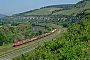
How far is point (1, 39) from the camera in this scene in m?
134

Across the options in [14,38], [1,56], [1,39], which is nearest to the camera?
[1,56]

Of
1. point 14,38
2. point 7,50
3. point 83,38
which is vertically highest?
point 83,38

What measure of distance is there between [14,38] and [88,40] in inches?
3561

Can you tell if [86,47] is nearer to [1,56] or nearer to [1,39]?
[1,56]

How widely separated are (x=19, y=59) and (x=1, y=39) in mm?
84393

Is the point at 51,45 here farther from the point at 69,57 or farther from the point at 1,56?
the point at 1,56

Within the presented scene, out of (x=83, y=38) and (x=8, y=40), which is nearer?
(x=83, y=38)

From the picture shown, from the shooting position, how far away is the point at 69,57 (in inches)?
1686

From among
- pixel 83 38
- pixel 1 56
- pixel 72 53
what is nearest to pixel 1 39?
pixel 1 56

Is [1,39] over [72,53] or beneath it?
beneath

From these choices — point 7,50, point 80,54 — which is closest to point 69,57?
point 80,54

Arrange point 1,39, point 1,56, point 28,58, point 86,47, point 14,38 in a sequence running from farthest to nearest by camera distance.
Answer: point 14,38
point 1,39
point 1,56
point 86,47
point 28,58

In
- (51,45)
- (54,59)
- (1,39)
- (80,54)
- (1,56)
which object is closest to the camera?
(54,59)

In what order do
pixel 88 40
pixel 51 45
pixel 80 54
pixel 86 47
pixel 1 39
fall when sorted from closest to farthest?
1. pixel 80 54
2. pixel 86 47
3. pixel 51 45
4. pixel 88 40
5. pixel 1 39
